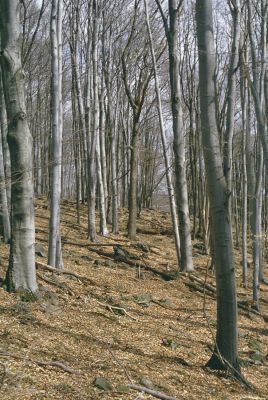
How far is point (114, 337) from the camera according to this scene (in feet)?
18.7

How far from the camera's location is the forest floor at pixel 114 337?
4145 millimetres

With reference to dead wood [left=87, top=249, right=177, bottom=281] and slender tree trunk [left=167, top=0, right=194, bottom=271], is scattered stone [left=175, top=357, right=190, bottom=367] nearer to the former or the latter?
dead wood [left=87, top=249, right=177, bottom=281]

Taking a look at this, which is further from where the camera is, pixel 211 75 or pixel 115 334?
pixel 115 334

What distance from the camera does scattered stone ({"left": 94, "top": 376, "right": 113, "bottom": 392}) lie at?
409 cm

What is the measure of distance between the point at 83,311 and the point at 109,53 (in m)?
10.7

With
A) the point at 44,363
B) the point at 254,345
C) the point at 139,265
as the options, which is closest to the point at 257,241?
the point at 254,345

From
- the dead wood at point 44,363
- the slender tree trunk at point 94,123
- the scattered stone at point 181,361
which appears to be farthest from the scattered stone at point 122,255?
the dead wood at point 44,363

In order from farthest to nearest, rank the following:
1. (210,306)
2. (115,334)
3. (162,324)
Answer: (210,306) → (162,324) → (115,334)

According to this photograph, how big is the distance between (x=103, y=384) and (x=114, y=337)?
62.2 inches

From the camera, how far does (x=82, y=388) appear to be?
4012 mm

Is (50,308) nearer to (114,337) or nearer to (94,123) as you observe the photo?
(114,337)

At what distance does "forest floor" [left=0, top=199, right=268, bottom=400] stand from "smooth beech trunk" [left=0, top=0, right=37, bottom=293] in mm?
446

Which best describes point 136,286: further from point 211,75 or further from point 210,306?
point 211,75

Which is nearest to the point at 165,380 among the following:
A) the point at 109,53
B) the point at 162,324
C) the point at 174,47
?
the point at 162,324
